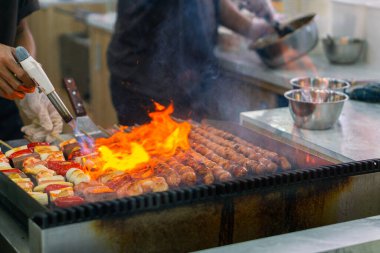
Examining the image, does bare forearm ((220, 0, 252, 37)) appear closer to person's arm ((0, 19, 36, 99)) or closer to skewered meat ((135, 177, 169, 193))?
person's arm ((0, 19, 36, 99))

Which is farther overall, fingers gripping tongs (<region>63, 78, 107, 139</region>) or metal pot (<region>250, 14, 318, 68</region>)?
metal pot (<region>250, 14, 318, 68</region>)

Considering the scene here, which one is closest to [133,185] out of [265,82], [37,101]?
[37,101]

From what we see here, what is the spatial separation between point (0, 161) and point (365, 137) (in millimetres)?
1435

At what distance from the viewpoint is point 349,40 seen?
14.3 ft

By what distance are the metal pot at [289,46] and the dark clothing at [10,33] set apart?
4.94ft

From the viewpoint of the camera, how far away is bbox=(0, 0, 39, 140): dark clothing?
315 centimetres

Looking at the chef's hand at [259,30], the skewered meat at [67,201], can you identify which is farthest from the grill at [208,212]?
the chef's hand at [259,30]

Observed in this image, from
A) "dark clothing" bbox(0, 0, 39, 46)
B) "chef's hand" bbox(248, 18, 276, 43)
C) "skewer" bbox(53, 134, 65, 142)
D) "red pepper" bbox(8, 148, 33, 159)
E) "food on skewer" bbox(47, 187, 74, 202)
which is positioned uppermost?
"dark clothing" bbox(0, 0, 39, 46)

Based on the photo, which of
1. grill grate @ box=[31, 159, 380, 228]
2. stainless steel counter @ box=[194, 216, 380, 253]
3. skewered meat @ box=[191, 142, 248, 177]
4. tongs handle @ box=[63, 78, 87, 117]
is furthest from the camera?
tongs handle @ box=[63, 78, 87, 117]

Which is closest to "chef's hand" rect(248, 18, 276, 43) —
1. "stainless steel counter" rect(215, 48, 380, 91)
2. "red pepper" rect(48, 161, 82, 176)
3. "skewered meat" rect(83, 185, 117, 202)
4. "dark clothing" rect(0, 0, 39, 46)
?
"stainless steel counter" rect(215, 48, 380, 91)

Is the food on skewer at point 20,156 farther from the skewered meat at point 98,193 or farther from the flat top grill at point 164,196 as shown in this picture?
the skewered meat at point 98,193

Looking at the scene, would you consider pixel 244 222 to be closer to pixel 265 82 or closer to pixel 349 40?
pixel 265 82

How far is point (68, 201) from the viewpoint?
202 cm

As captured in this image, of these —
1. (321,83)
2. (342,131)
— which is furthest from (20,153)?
(321,83)
